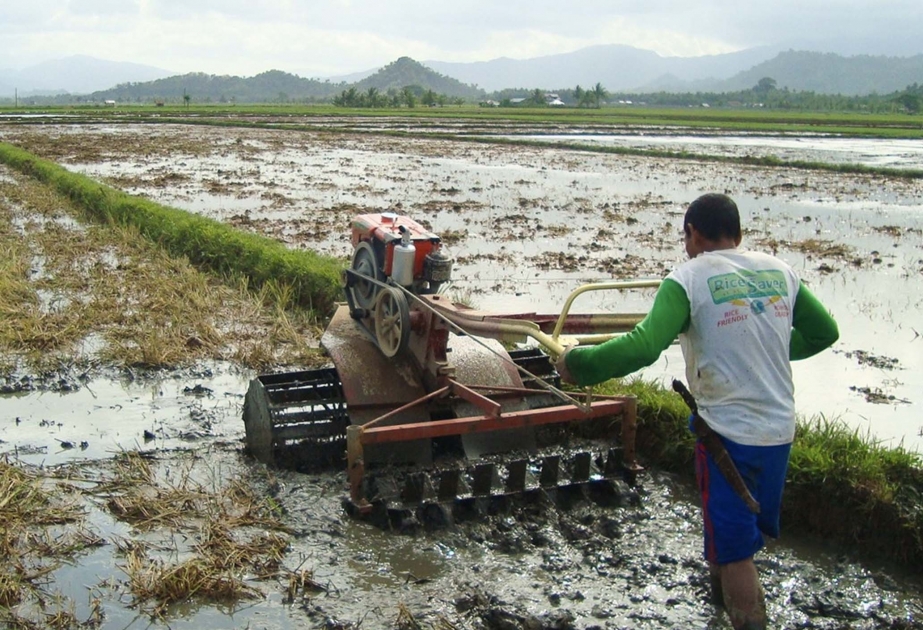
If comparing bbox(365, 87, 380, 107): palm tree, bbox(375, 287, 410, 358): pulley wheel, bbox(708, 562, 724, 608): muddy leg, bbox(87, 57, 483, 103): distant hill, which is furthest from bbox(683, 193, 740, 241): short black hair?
bbox(87, 57, 483, 103): distant hill

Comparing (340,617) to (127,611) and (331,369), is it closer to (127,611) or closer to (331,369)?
(127,611)

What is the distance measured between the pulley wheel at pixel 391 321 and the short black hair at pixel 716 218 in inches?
65.3

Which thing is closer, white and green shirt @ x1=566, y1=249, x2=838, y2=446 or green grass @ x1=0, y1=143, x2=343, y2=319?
white and green shirt @ x1=566, y1=249, x2=838, y2=446

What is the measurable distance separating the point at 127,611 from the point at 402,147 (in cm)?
2385

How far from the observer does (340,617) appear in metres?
3.26

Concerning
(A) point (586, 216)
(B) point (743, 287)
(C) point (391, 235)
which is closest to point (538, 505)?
(C) point (391, 235)

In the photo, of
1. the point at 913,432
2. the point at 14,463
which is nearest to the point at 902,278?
the point at 913,432

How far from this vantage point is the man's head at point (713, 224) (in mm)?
2857

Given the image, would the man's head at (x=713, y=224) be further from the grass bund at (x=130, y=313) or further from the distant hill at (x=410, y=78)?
the distant hill at (x=410, y=78)

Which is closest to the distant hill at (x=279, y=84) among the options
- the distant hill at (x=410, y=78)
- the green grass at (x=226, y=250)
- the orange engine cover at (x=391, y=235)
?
the distant hill at (x=410, y=78)

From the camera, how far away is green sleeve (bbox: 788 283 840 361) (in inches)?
117

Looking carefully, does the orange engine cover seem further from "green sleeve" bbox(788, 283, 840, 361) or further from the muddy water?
the muddy water

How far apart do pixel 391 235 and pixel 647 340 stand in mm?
2120

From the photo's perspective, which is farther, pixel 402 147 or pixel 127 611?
pixel 402 147
